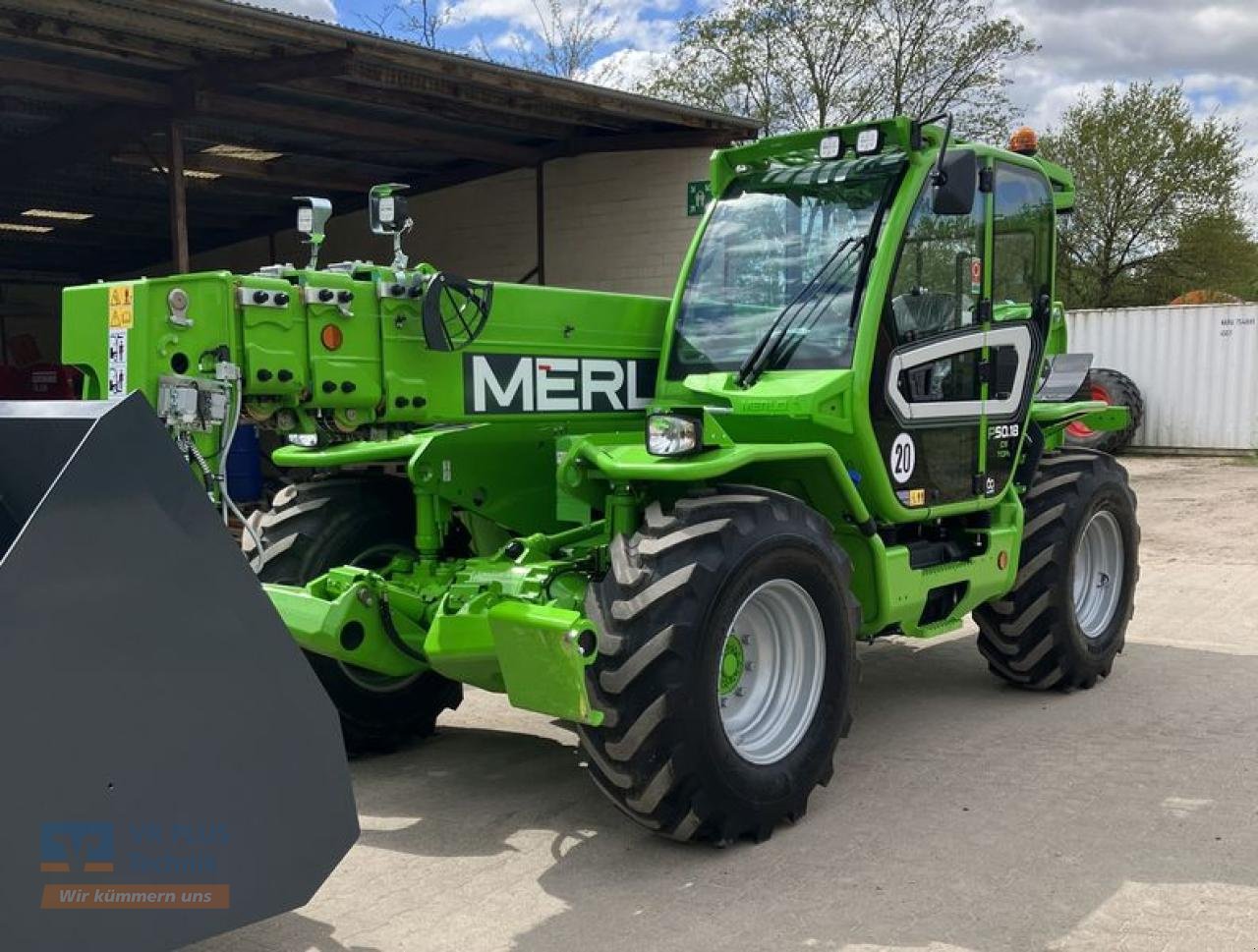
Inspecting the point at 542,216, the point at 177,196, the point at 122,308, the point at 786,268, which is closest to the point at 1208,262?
the point at 542,216

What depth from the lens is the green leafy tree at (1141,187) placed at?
29031mm

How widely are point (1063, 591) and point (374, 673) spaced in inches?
126

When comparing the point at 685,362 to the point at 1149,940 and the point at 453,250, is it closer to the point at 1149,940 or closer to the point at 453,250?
the point at 1149,940

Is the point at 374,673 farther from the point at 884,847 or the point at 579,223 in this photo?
the point at 579,223

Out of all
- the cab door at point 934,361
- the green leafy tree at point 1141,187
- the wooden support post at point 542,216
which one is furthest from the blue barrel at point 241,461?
the green leafy tree at point 1141,187

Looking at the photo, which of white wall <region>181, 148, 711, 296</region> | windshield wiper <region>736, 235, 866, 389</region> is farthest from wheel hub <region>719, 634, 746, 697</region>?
white wall <region>181, 148, 711, 296</region>

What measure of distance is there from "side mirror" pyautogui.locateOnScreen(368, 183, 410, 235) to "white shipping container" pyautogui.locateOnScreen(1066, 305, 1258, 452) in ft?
51.9

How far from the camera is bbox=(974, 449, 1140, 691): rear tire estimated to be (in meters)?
5.86

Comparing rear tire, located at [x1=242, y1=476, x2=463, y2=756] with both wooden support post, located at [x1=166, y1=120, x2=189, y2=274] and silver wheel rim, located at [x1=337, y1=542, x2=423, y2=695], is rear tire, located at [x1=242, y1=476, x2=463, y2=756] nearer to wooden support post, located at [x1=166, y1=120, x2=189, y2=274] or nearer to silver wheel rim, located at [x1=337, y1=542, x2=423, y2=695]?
silver wheel rim, located at [x1=337, y1=542, x2=423, y2=695]

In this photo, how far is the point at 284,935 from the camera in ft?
11.3

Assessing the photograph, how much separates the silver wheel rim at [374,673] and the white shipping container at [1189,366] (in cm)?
1515

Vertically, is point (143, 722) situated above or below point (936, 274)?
below

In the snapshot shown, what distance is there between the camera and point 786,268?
199 inches

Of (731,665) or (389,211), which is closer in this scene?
(389,211)
